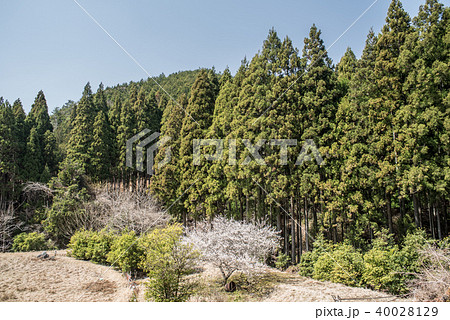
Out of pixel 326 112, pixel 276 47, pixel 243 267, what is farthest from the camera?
pixel 276 47

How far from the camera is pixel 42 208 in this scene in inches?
858

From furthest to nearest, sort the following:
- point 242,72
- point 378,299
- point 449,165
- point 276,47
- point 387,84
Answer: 1. point 242,72
2. point 276,47
3. point 387,84
4. point 449,165
5. point 378,299

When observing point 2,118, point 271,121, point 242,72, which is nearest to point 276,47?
point 242,72

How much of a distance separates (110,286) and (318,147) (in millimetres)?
10118

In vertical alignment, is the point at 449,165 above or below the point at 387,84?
below

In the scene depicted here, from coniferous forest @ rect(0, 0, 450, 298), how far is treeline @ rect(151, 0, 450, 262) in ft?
0.17

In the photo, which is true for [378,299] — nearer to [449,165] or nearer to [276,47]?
[449,165]

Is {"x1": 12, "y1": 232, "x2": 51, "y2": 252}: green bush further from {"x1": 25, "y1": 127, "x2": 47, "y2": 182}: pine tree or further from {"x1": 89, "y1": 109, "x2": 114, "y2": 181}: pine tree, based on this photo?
{"x1": 89, "y1": 109, "x2": 114, "y2": 181}: pine tree

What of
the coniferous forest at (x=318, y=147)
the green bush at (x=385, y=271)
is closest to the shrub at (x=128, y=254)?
the coniferous forest at (x=318, y=147)

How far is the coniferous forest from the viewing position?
11422mm

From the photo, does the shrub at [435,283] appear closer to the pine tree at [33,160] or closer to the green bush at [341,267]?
the green bush at [341,267]

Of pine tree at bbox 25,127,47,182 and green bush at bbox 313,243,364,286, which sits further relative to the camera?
pine tree at bbox 25,127,47,182

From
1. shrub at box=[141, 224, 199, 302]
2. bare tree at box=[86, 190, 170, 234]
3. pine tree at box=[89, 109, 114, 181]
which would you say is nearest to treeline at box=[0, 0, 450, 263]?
bare tree at box=[86, 190, 170, 234]

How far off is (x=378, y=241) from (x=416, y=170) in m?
2.83
